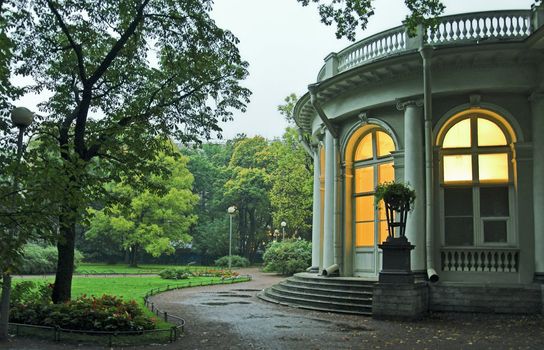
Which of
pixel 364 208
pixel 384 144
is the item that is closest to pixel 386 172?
pixel 384 144

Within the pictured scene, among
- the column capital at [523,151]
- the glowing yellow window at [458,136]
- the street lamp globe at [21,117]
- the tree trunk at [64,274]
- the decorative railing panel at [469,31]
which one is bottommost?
the tree trunk at [64,274]

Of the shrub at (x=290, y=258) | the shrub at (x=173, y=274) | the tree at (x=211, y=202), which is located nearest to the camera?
the shrub at (x=173, y=274)

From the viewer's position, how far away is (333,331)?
10.7 m

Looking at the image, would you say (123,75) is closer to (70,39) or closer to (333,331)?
(70,39)

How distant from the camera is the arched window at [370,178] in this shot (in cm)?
1638

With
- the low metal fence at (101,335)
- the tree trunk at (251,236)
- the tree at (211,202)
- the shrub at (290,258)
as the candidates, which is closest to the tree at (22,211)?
the low metal fence at (101,335)

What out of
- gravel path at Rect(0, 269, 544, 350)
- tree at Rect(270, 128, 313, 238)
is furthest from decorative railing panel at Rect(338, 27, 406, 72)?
tree at Rect(270, 128, 313, 238)

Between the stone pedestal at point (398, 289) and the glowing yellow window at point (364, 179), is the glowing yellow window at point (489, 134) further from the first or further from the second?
the stone pedestal at point (398, 289)

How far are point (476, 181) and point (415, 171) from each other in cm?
167

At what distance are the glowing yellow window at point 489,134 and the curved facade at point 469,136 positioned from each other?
0.09ft

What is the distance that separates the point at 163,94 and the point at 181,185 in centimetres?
3007

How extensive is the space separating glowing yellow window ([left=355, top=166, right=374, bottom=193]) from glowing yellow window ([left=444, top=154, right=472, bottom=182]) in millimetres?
2672

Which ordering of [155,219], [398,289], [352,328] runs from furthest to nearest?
[155,219], [398,289], [352,328]

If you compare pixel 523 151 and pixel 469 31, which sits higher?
pixel 469 31
